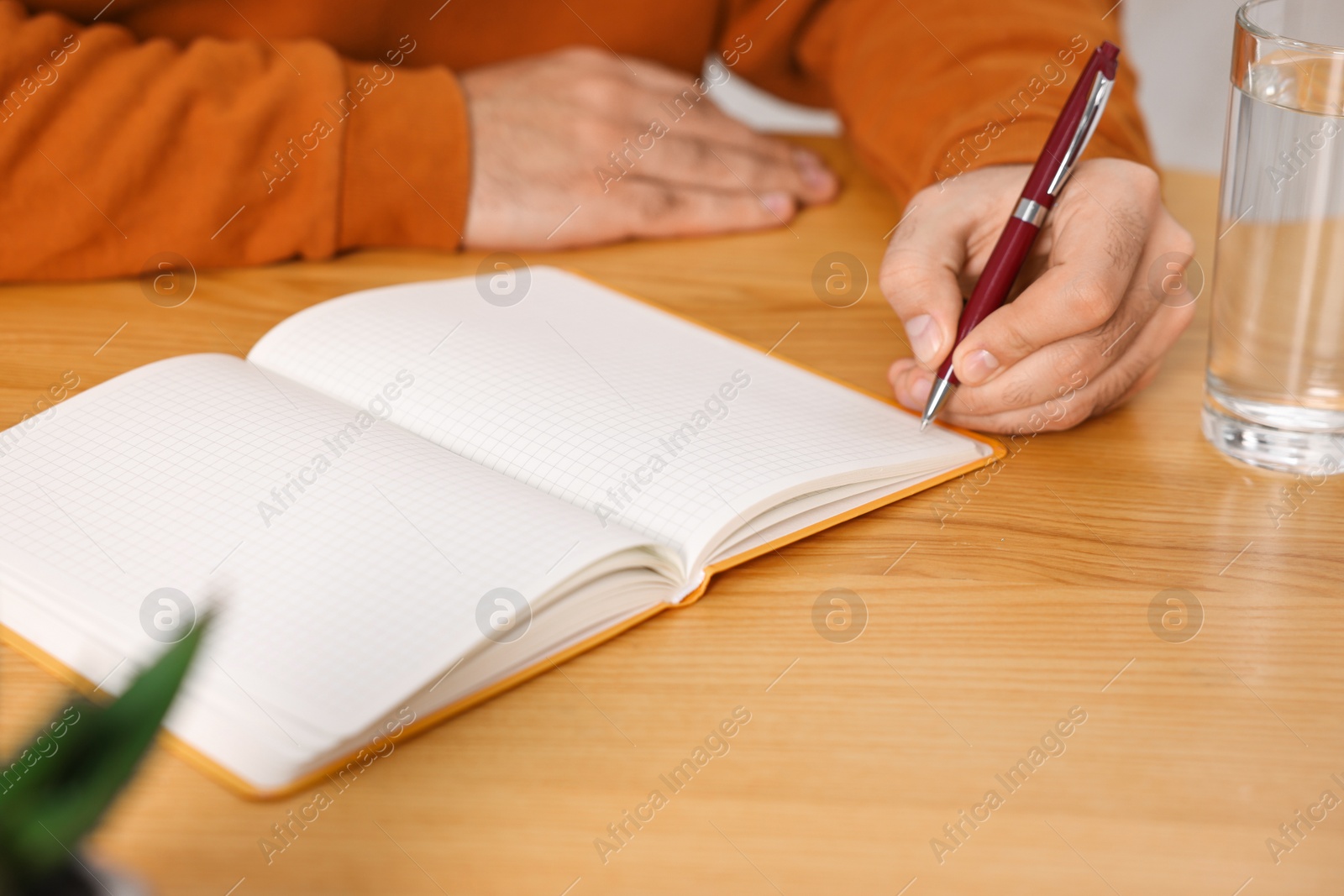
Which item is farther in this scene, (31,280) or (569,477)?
(31,280)

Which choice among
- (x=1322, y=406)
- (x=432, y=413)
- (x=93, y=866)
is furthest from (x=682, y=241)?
(x=93, y=866)

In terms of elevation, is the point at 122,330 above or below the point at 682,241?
above

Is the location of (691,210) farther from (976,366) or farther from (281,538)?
(281,538)

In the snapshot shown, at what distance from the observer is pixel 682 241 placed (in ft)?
3.48

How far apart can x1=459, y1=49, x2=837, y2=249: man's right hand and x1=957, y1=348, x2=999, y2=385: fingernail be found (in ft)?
1.38

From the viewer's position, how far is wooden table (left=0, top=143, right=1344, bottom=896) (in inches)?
16.4

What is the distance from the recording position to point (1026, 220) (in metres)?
0.72

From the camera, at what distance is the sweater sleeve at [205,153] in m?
0.88

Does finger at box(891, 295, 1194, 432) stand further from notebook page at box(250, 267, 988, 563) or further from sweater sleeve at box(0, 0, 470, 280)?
sweater sleeve at box(0, 0, 470, 280)

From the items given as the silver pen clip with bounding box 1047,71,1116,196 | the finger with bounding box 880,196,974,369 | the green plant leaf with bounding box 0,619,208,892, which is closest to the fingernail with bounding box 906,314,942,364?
the finger with bounding box 880,196,974,369

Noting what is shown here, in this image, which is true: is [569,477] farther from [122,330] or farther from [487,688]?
[122,330]

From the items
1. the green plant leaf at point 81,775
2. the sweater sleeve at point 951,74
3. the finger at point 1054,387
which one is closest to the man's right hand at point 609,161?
the sweater sleeve at point 951,74

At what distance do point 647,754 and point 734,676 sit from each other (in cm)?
7

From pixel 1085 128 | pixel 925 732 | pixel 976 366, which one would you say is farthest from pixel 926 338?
pixel 925 732
